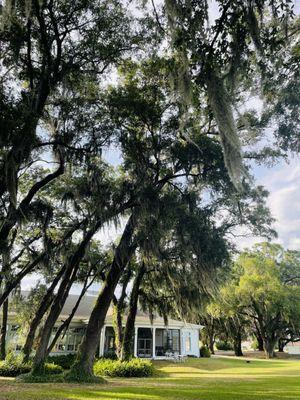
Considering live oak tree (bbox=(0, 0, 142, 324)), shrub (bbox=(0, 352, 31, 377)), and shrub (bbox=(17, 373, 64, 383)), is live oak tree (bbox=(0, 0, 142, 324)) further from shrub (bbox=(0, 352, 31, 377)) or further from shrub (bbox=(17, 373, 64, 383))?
shrub (bbox=(0, 352, 31, 377))

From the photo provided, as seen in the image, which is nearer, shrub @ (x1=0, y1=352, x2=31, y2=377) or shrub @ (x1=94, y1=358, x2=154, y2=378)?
shrub @ (x1=0, y1=352, x2=31, y2=377)

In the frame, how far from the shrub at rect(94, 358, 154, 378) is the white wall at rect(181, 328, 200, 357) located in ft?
45.3

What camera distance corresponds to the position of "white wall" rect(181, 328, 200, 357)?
28.8m

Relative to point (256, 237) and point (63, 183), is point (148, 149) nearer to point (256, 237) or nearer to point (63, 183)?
point (63, 183)

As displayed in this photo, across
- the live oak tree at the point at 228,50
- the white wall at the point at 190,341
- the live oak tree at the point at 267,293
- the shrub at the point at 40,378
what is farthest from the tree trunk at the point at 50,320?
the live oak tree at the point at 267,293

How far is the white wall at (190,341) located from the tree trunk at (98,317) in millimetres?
18554

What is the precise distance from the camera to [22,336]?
66.1 ft

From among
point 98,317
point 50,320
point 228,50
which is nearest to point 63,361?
point 50,320

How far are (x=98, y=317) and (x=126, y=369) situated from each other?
462 centimetres

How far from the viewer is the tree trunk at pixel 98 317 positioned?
11375 mm

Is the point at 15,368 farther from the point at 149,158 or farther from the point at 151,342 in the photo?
the point at 151,342

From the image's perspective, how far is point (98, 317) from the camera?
1166 cm

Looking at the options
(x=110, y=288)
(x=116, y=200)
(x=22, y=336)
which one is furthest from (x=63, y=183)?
(x=22, y=336)

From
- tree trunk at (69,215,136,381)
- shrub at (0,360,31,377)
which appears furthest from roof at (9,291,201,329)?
tree trunk at (69,215,136,381)
